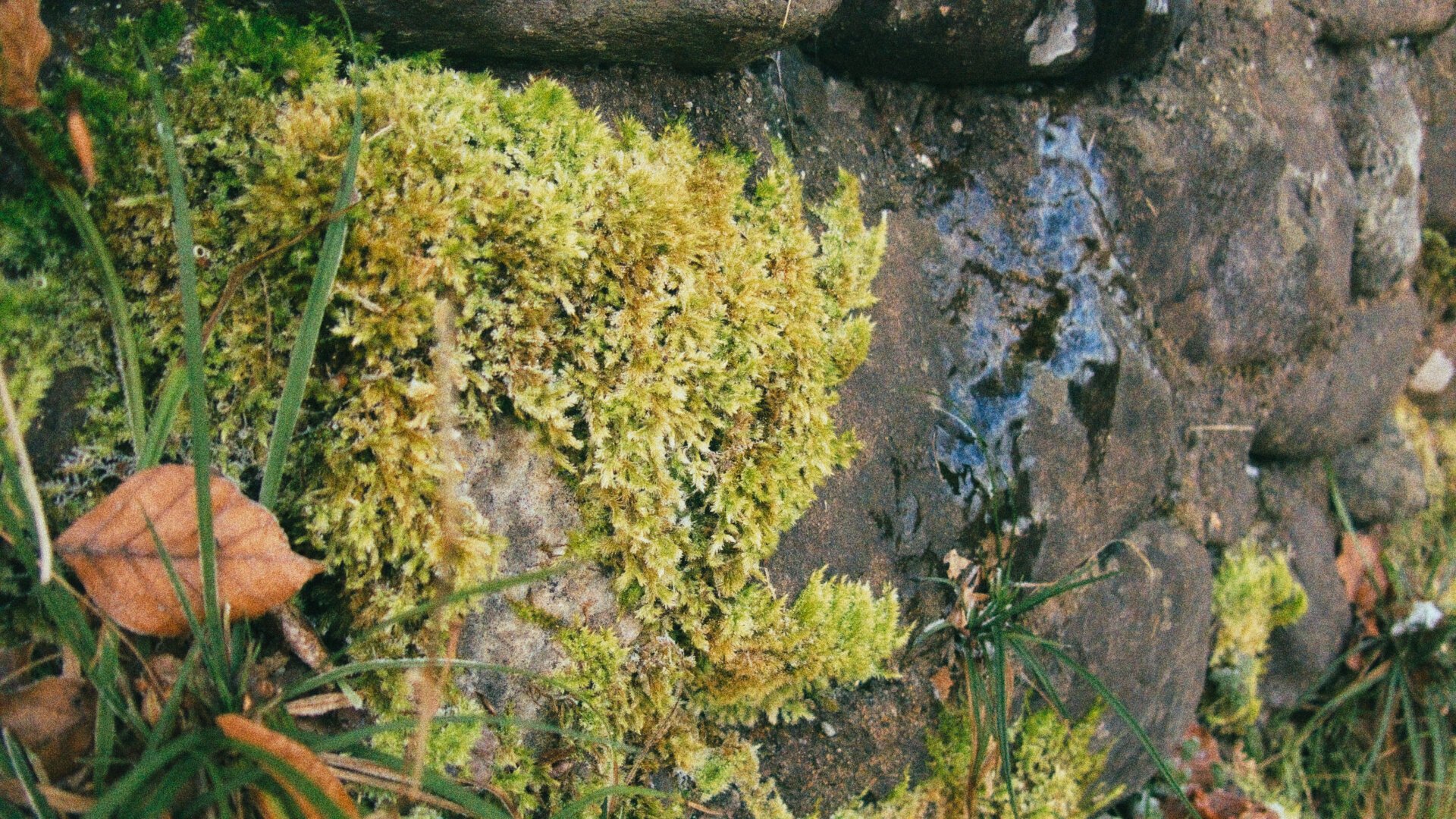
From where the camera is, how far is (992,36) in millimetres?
2359

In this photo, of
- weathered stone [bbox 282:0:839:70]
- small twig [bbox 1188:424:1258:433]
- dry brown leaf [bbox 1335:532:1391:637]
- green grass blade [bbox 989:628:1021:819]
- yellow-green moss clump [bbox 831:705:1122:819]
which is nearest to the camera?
weathered stone [bbox 282:0:839:70]

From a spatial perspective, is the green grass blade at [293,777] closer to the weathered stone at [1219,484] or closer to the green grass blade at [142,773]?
the green grass blade at [142,773]

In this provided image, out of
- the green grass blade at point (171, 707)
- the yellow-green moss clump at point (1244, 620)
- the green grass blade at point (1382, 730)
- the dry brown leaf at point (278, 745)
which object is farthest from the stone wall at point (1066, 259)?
the green grass blade at point (171, 707)

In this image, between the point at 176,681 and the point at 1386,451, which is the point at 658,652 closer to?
the point at 176,681

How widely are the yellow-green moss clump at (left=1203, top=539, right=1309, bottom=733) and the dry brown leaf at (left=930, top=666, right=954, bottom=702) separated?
1468 mm

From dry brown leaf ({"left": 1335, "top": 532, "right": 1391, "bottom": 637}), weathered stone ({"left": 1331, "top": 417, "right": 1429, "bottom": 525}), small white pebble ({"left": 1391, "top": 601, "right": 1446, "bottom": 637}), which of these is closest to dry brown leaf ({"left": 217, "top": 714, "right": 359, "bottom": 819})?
small white pebble ({"left": 1391, "top": 601, "right": 1446, "bottom": 637})

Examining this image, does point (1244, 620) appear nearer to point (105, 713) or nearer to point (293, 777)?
point (293, 777)

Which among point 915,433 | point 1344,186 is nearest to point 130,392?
point 915,433

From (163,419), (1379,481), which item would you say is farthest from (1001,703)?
(1379,481)

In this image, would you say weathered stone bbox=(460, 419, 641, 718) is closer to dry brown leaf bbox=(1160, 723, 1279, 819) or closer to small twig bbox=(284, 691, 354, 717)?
small twig bbox=(284, 691, 354, 717)

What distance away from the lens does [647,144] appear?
1.83 meters

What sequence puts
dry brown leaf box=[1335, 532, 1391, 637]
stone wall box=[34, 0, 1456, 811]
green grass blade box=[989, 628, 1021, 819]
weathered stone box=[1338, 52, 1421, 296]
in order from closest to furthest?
stone wall box=[34, 0, 1456, 811] → green grass blade box=[989, 628, 1021, 819] → weathered stone box=[1338, 52, 1421, 296] → dry brown leaf box=[1335, 532, 1391, 637]

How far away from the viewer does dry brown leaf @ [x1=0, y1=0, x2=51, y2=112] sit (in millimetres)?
1272

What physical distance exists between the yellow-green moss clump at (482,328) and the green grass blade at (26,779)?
382mm
